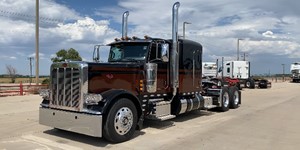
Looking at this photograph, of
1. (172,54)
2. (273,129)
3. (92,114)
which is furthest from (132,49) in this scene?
(273,129)

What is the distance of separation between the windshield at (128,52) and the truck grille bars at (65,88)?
220 cm

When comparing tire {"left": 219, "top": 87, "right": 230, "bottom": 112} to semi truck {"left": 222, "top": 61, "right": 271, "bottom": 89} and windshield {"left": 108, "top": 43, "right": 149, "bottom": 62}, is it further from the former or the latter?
semi truck {"left": 222, "top": 61, "right": 271, "bottom": 89}

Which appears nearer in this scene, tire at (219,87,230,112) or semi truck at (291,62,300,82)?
tire at (219,87,230,112)

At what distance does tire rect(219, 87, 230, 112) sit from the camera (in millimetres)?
14621

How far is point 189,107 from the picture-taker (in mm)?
11695

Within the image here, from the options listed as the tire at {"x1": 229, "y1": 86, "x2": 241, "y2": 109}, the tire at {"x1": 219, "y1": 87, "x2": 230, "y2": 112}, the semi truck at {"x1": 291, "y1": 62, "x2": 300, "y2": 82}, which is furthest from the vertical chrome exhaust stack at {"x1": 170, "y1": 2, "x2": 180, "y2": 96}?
the semi truck at {"x1": 291, "y1": 62, "x2": 300, "y2": 82}

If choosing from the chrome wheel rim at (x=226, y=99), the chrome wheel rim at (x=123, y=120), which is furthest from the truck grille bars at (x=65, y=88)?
the chrome wheel rim at (x=226, y=99)

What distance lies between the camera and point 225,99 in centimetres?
1507

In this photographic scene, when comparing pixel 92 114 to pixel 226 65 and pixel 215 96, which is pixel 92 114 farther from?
pixel 226 65

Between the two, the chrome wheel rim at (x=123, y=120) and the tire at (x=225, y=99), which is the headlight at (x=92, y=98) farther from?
the tire at (x=225, y=99)

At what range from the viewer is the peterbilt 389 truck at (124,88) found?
786cm

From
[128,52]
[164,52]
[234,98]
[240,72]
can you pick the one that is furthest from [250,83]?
[164,52]

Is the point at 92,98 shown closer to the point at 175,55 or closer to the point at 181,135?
the point at 181,135

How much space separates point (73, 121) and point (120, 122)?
110 cm
